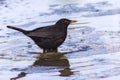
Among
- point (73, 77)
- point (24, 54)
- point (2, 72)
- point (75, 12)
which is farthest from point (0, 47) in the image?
point (75, 12)

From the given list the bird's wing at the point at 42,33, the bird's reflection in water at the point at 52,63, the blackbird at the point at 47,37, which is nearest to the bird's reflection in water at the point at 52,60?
the bird's reflection in water at the point at 52,63

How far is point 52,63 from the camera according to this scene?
29.1 ft

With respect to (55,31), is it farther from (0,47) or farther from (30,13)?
(30,13)

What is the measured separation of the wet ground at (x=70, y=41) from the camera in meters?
8.16

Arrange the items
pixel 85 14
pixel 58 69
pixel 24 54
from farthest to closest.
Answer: pixel 85 14 < pixel 24 54 < pixel 58 69

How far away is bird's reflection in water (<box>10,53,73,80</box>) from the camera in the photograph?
8250mm

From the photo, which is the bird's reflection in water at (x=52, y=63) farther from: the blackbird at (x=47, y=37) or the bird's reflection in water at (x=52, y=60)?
the blackbird at (x=47, y=37)

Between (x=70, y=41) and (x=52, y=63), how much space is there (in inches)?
50.9

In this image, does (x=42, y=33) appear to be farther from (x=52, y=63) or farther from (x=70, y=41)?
(x=52, y=63)

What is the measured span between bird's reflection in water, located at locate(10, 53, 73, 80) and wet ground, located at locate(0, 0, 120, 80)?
14mm

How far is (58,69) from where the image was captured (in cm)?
841

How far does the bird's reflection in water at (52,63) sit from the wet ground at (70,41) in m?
0.01

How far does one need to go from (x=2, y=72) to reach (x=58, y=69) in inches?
30.9

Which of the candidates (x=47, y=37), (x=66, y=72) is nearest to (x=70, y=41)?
(x=47, y=37)
